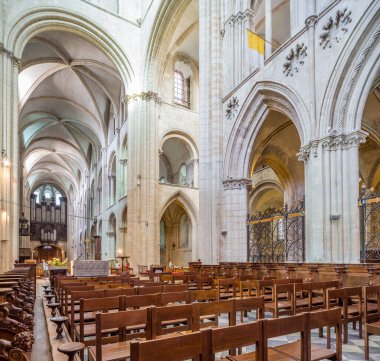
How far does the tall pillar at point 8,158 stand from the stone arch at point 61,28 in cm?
101

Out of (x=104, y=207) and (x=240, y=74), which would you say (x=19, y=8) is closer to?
(x=240, y=74)

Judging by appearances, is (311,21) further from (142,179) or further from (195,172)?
(195,172)

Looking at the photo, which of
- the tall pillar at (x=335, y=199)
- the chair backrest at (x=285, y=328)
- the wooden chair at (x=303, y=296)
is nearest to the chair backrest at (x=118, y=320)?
the chair backrest at (x=285, y=328)

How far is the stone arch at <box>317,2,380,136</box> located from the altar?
30.3ft

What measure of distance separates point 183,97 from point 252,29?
10677 millimetres

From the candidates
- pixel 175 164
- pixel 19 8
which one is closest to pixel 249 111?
pixel 19 8

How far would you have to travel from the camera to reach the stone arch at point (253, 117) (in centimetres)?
1108

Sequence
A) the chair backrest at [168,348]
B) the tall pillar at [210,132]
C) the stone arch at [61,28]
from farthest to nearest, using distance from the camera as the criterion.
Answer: the stone arch at [61,28] → the tall pillar at [210,132] → the chair backrest at [168,348]

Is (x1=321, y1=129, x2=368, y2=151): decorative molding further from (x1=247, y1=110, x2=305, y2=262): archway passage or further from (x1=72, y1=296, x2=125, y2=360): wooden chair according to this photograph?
(x1=72, y1=296, x2=125, y2=360): wooden chair

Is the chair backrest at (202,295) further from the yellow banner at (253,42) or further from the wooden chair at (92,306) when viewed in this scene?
the yellow banner at (253,42)

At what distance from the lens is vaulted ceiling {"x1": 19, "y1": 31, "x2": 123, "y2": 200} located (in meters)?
22.6

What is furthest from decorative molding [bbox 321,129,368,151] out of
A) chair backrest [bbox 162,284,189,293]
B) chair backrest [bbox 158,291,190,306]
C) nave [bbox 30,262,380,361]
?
chair backrest [bbox 158,291,190,306]

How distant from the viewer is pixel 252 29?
13.9 m

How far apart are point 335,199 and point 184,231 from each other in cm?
1892
